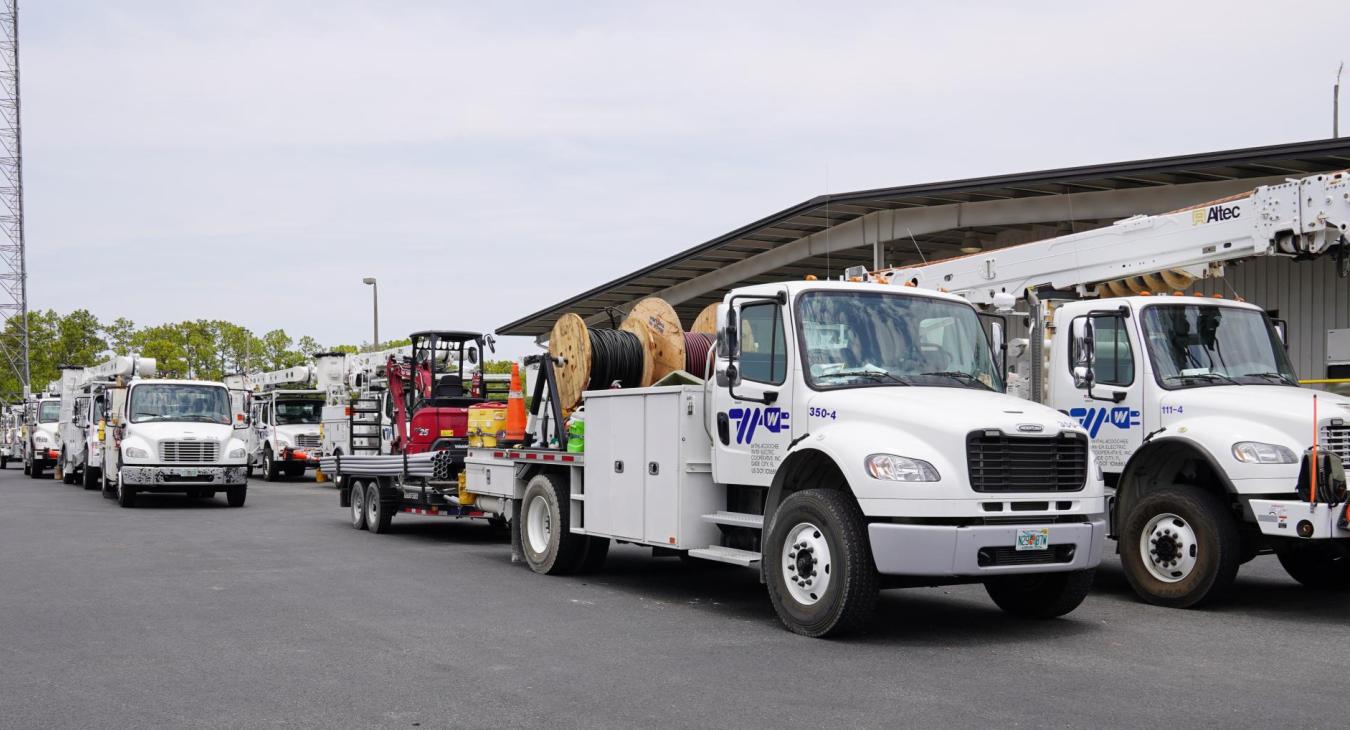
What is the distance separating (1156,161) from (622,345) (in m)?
9.97

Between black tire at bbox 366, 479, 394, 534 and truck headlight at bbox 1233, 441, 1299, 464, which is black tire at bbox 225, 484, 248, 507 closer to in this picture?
black tire at bbox 366, 479, 394, 534

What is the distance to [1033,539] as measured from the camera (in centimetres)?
851

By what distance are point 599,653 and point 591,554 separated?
4372 mm

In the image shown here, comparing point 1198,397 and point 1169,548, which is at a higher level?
point 1198,397

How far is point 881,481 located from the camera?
27.5 feet

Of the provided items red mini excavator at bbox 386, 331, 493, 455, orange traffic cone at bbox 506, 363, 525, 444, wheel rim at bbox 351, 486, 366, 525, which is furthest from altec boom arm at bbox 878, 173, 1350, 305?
wheel rim at bbox 351, 486, 366, 525

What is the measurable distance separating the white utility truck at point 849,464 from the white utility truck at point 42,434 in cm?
2886

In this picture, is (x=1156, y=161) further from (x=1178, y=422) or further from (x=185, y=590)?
(x=185, y=590)

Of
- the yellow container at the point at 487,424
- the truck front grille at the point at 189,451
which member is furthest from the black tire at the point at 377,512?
the truck front grille at the point at 189,451

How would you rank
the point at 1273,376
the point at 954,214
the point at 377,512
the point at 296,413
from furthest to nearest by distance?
1. the point at 296,413
2. the point at 954,214
3. the point at 377,512
4. the point at 1273,376

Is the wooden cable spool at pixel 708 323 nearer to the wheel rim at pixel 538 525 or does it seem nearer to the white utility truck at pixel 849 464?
the white utility truck at pixel 849 464

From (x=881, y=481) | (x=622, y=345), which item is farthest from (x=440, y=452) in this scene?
(x=881, y=481)

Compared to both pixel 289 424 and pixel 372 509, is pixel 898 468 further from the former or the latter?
pixel 289 424

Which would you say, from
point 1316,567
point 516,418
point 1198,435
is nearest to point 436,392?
point 516,418
